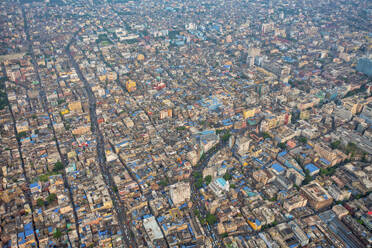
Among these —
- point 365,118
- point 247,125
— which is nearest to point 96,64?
point 247,125

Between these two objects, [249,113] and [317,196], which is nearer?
[317,196]

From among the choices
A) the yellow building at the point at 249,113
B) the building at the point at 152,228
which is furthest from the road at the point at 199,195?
the yellow building at the point at 249,113

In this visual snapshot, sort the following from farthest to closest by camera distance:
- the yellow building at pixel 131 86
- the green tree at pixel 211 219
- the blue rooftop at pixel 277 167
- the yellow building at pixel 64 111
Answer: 1. the yellow building at pixel 131 86
2. the yellow building at pixel 64 111
3. the blue rooftop at pixel 277 167
4. the green tree at pixel 211 219

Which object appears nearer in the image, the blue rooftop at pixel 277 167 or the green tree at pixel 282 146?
the blue rooftop at pixel 277 167

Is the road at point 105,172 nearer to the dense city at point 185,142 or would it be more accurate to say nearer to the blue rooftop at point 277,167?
the dense city at point 185,142

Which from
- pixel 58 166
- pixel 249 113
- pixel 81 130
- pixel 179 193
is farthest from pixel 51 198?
pixel 249 113

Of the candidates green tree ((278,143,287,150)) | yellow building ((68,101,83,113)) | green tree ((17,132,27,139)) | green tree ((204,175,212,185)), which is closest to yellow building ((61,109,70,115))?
yellow building ((68,101,83,113))

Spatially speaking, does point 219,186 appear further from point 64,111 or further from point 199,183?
point 64,111

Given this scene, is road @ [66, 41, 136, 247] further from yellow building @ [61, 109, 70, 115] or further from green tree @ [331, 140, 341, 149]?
green tree @ [331, 140, 341, 149]

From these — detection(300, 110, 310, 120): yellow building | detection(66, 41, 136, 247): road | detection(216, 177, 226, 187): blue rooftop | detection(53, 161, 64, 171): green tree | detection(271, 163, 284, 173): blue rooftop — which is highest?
detection(300, 110, 310, 120): yellow building
